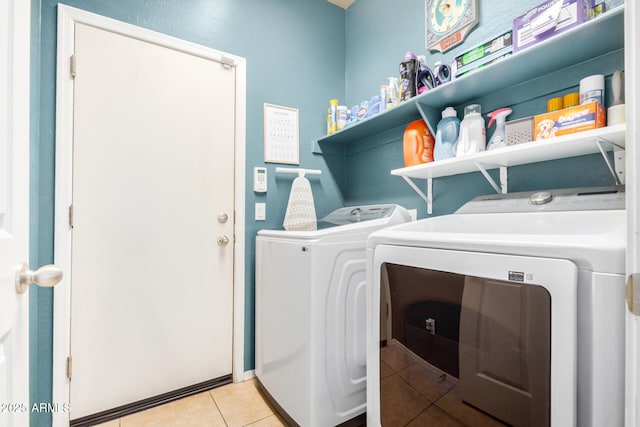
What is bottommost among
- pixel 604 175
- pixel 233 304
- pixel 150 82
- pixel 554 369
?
pixel 233 304

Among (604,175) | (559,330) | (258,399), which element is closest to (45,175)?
(258,399)

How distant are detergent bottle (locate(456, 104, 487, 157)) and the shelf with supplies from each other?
0.07 meters

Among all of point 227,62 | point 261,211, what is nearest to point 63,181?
point 261,211

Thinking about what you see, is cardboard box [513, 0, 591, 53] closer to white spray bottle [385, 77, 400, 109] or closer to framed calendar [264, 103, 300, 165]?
white spray bottle [385, 77, 400, 109]

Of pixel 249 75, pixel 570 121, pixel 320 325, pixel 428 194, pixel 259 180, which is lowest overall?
pixel 320 325

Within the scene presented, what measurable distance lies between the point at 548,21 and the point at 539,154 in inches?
19.5

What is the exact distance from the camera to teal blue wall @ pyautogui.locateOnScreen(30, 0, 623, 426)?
135 cm

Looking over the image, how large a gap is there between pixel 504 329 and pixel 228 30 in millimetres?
2269

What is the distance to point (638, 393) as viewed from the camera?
0.45 m

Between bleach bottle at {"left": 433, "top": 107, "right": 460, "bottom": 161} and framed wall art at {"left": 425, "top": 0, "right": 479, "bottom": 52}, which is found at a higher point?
framed wall art at {"left": 425, "top": 0, "right": 479, "bottom": 52}

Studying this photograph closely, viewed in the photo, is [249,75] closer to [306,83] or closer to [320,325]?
[306,83]

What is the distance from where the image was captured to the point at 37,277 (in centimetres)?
→ 55

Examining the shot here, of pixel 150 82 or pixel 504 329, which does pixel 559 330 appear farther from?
pixel 150 82

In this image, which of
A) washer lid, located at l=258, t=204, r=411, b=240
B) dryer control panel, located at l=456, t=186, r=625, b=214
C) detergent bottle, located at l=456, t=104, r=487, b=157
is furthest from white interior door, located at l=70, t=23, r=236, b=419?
dryer control panel, located at l=456, t=186, r=625, b=214
